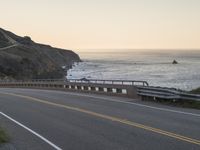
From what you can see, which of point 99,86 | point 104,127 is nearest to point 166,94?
point 104,127

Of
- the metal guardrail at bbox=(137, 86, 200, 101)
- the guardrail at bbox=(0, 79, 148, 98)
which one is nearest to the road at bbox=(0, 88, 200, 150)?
the metal guardrail at bbox=(137, 86, 200, 101)

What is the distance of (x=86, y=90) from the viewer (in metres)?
34.0

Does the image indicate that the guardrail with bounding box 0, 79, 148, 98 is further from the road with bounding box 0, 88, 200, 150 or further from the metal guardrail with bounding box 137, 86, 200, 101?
the road with bounding box 0, 88, 200, 150

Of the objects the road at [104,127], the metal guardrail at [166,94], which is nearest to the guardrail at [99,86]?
the metal guardrail at [166,94]

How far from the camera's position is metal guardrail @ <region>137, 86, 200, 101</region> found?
20.2 m

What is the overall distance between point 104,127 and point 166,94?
764 cm

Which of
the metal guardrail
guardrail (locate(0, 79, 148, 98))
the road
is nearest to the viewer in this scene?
the road

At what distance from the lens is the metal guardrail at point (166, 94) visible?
66.4 feet

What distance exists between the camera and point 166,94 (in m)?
21.6

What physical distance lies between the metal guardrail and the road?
0.75 metres

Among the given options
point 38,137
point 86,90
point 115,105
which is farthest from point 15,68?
point 38,137

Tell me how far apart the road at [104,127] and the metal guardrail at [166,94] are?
75 centimetres

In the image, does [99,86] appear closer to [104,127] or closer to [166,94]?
[166,94]

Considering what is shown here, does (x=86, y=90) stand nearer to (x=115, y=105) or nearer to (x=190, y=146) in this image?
(x=115, y=105)
